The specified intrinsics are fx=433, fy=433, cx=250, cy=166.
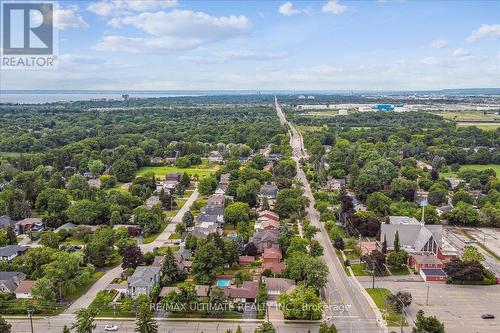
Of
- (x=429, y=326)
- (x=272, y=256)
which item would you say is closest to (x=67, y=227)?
(x=272, y=256)

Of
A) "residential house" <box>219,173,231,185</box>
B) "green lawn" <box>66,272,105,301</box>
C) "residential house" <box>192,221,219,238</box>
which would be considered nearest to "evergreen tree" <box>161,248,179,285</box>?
"green lawn" <box>66,272,105,301</box>

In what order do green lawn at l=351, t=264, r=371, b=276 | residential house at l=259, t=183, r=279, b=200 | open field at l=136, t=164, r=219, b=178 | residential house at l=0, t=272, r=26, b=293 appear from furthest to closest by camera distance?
1. open field at l=136, t=164, r=219, b=178
2. residential house at l=259, t=183, r=279, b=200
3. green lawn at l=351, t=264, r=371, b=276
4. residential house at l=0, t=272, r=26, b=293

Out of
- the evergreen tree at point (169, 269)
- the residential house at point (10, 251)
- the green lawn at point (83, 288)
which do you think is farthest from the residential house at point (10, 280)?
the evergreen tree at point (169, 269)

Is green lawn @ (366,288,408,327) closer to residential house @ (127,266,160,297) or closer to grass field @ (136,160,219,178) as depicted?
residential house @ (127,266,160,297)

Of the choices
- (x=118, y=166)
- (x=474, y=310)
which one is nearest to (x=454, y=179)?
(x=474, y=310)

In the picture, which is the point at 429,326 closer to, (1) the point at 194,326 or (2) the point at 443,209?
(1) the point at 194,326

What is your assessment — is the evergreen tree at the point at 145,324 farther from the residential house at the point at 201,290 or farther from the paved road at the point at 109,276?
the paved road at the point at 109,276
